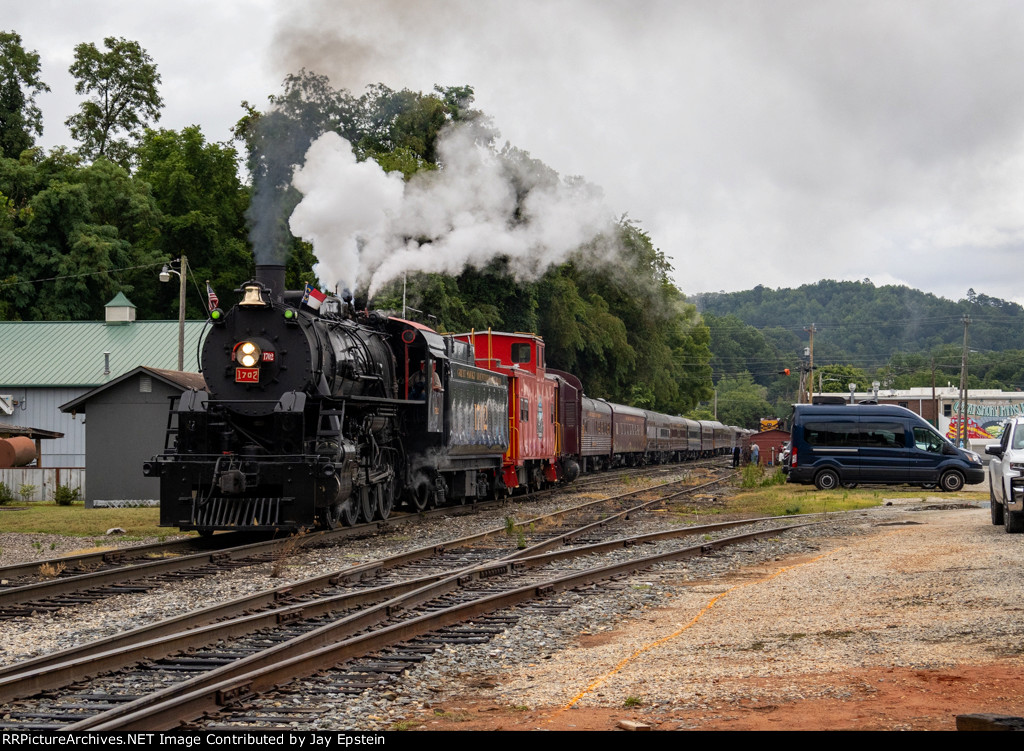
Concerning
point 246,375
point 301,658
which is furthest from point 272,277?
point 301,658

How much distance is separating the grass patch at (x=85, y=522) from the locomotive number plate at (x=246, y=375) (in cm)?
325

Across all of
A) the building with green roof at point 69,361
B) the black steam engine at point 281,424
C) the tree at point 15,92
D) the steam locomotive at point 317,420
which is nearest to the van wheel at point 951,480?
the steam locomotive at point 317,420

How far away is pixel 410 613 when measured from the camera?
31.0ft

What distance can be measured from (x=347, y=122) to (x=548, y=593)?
116 feet

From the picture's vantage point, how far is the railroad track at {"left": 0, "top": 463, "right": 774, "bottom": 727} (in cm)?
638

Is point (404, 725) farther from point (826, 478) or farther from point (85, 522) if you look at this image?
point (826, 478)

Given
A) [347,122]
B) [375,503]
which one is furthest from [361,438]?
[347,122]

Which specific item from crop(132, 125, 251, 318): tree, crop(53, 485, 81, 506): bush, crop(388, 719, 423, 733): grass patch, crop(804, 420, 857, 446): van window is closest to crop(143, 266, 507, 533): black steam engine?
crop(388, 719, 423, 733): grass patch

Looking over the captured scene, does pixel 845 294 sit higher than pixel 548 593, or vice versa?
pixel 845 294

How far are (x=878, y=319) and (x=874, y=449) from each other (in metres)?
132

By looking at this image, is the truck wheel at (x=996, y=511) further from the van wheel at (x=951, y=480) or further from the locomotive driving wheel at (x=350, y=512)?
the van wheel at (x=951, y=480)

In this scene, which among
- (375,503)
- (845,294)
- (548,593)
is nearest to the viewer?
(548,593)

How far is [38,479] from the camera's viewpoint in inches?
1167
